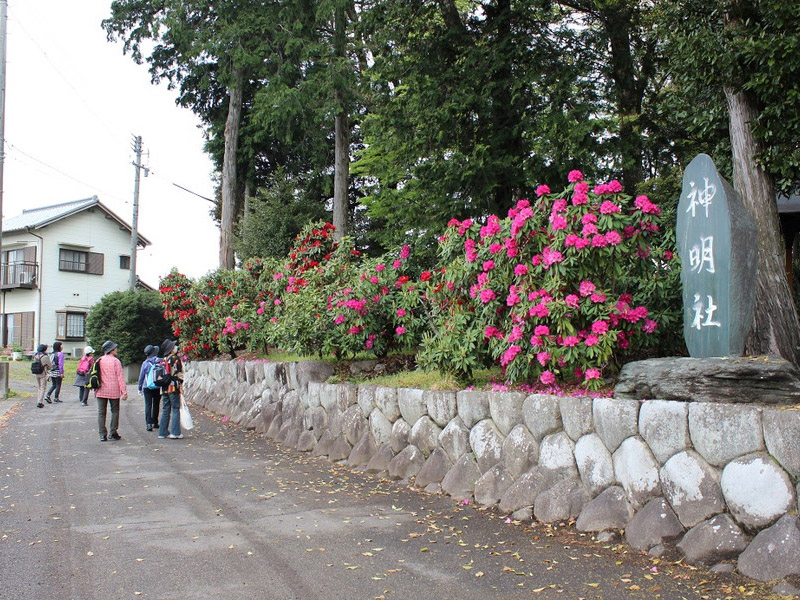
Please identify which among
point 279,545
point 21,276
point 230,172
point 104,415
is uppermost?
point 230,172

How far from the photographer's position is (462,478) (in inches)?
275

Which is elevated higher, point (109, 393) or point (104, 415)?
point (109, 393)

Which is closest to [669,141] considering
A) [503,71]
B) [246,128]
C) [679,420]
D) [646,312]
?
[503,71]

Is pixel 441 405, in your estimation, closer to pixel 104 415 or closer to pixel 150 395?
pixel 104 415

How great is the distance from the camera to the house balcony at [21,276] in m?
35.8

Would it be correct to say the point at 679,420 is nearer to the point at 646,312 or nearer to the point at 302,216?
the point at 646,312

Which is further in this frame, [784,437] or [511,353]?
[511,353]

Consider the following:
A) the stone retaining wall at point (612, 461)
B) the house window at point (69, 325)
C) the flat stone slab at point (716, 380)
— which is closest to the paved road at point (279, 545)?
the stone retaining wall at point (612, 461)

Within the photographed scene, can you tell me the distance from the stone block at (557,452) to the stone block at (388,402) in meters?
2.58

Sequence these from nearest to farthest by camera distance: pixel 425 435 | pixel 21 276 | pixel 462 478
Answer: pixel 462 478 → pixel 425 435 → pixel 21 276

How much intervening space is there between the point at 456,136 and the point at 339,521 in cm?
892

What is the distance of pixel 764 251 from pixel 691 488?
16.2 ft

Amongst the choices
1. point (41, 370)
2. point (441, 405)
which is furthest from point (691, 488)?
point (41, 370)

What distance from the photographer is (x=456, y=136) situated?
1336 cm
